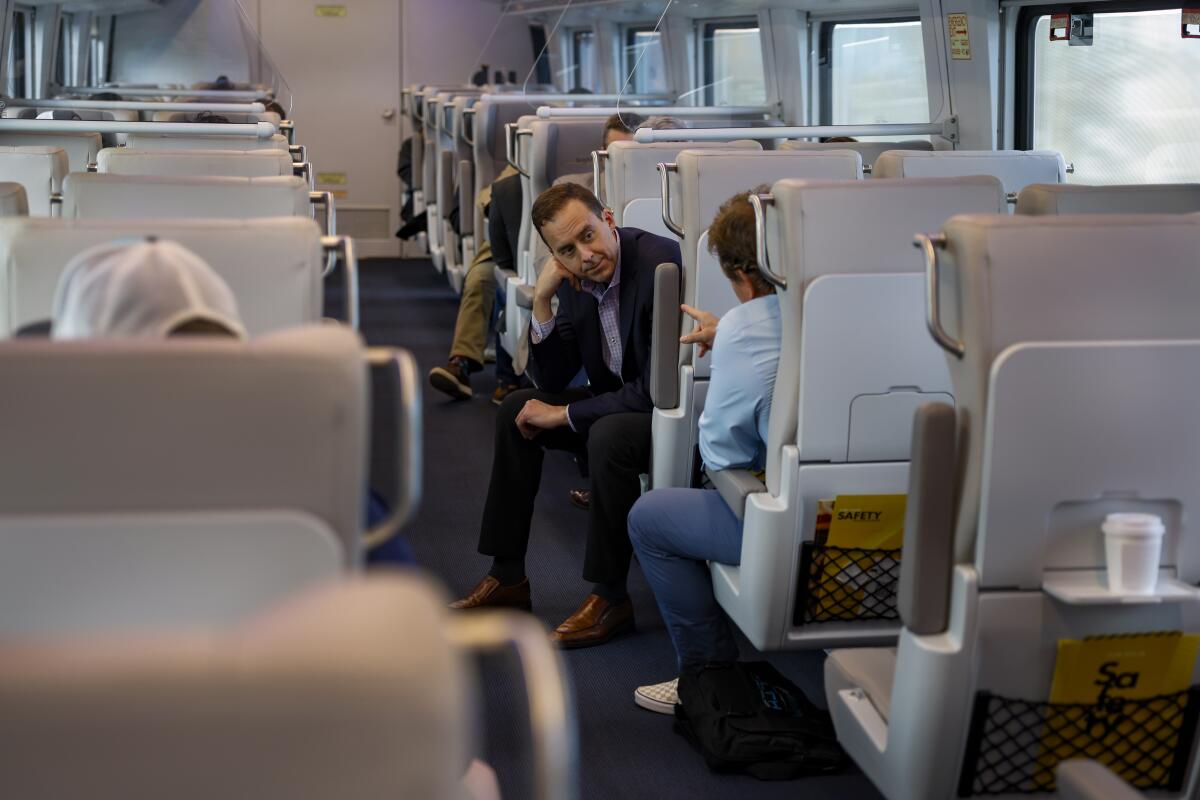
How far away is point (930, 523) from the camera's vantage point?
2215 millimetres

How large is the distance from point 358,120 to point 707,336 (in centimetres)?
1068

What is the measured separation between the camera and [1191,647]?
226 cm

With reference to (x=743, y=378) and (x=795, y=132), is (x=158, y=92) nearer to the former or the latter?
(x=795, y=132)

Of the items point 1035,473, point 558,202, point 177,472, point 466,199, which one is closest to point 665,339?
point 558,202

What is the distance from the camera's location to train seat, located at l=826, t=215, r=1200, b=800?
214 cm

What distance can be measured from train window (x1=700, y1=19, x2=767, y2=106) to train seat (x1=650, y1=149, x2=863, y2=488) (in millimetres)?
4718

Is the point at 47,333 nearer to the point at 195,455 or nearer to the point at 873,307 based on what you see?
the point at 195,455

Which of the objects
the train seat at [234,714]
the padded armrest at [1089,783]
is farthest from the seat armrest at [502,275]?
the train seat at [234,714]

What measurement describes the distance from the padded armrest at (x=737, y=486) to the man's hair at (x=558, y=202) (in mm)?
1108

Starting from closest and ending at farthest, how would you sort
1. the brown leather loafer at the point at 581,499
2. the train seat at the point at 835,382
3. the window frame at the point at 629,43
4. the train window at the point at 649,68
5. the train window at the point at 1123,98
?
the train seat at the point at 835,382 < the train window at the point at 1123,98 < the brown leather loafer at the point at 581,499 < the train window at the point at 649,68 < the window frame at the point at 629,43

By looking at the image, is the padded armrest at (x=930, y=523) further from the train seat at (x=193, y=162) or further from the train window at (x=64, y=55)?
the train window at (x=64, y=55)

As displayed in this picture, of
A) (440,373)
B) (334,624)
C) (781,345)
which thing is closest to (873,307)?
(781,345)

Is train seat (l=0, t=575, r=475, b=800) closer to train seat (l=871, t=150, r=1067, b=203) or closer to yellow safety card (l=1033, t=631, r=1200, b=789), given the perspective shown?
yellow safety card (l=1033, t=631, r=1200, b=789)

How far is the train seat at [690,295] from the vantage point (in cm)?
375
